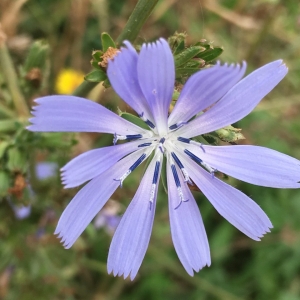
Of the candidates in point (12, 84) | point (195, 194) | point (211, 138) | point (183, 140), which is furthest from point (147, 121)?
point (195, 194)

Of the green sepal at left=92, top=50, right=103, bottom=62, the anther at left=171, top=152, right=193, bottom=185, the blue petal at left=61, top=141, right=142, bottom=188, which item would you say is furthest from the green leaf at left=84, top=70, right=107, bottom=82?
the anther at left=171, top=152, right=193, bottom=185

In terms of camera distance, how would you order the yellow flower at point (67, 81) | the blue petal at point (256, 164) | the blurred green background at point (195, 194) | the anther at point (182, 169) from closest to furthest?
the blue petal at point (256, 164)
the anther at point (182, 169)
the blurred green background at point (195, 194)
the yellow flower at point (67, 81)

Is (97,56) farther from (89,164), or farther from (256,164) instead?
(256,164)

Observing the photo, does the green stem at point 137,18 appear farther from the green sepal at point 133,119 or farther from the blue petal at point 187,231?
the blue petal at point 187,231

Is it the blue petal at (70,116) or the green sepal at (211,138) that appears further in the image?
the green sepal at (211,138)

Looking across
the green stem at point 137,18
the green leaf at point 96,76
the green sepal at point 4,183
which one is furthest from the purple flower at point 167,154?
the green sepal at point 4,183

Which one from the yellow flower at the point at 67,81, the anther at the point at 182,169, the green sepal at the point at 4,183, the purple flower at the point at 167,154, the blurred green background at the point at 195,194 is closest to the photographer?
the purple flower at the point at 167,154
